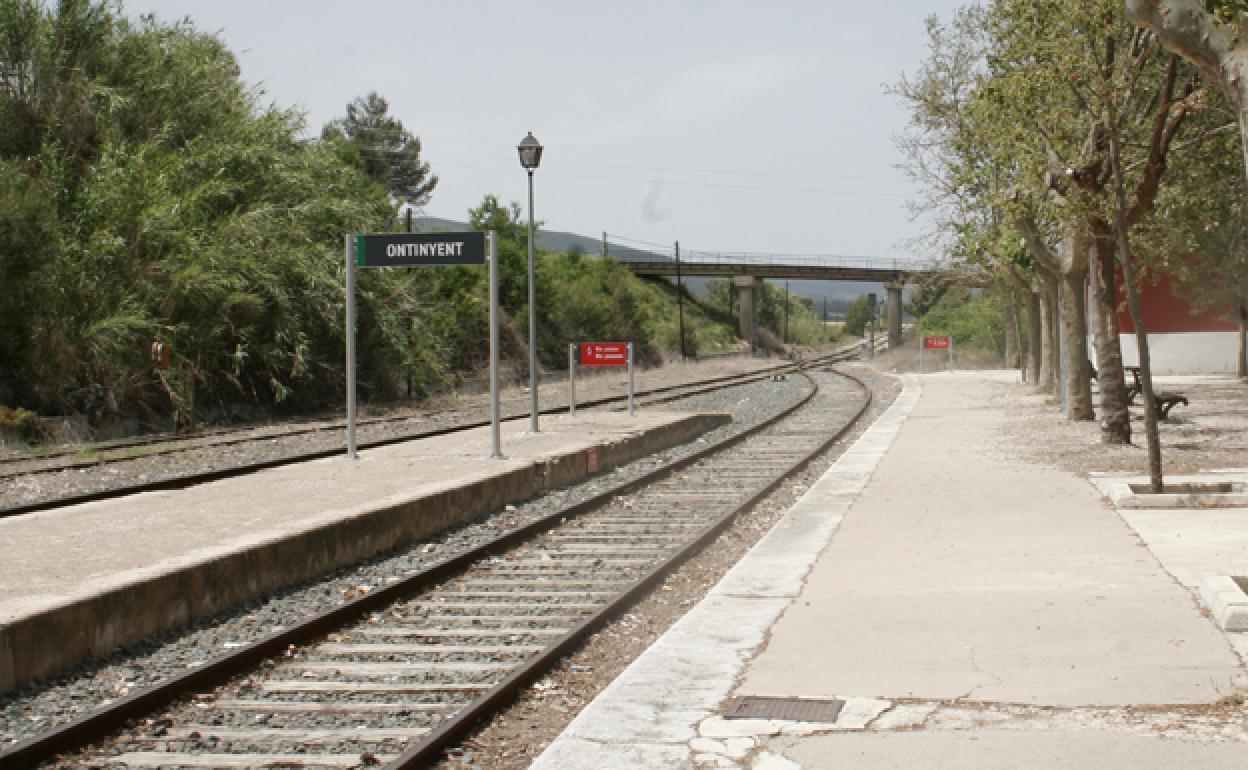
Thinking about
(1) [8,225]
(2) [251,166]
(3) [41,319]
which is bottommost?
(3) [41,319]

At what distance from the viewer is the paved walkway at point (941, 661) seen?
4.96m

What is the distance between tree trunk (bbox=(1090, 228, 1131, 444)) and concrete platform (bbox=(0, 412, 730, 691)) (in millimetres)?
7034

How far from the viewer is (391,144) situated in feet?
295

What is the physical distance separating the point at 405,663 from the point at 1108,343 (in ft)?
43.0

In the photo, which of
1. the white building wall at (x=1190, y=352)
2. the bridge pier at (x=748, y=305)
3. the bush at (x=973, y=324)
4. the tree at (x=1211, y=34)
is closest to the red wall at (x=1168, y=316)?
the white building wall at (x=1190, y=352)

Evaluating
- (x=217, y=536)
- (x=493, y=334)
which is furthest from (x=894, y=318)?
(x=217, y=536)

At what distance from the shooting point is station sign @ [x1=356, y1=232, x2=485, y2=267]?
1480 centimetres

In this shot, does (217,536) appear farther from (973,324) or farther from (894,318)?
(894,318)

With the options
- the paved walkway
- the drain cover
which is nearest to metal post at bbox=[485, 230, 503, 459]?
the paved walkway

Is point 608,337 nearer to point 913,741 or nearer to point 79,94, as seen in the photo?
point 79,94

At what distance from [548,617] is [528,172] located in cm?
1280

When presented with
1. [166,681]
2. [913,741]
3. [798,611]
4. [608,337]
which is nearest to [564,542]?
[798,611]

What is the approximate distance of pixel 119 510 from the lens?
1098 cm

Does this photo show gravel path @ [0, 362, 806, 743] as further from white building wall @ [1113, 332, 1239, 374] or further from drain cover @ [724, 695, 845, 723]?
white building wall @ [1113, 332, 1239, 374]
